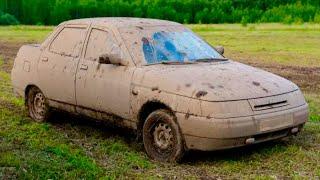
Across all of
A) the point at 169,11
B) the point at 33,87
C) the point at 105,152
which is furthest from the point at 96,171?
the point at 169,11

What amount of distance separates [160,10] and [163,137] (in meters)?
53.8

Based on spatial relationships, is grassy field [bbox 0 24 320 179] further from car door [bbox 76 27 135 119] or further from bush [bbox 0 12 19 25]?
bush [bbox 0 12 19 25]

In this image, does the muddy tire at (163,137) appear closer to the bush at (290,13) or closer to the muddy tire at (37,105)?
the muddy tire at (37,105)

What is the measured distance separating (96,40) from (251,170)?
9.38 ft

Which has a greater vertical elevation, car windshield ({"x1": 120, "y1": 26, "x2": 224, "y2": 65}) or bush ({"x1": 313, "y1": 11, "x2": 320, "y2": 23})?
car windshield ({"x1": 120, "y1": 26, "x2": 224, "y2": 65})

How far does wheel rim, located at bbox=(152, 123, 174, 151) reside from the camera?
24.8 feet

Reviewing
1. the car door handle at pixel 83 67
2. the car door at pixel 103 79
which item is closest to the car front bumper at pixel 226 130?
the car door at pixel 103 79

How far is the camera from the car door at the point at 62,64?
8.98 metres

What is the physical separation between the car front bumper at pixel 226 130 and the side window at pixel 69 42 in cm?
233

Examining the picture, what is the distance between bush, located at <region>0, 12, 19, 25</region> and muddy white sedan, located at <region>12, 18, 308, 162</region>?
156 ft

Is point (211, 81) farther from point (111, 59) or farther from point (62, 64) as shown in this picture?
point (62, 64)

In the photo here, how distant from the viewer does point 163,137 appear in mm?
7684

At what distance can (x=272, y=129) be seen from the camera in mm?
7441

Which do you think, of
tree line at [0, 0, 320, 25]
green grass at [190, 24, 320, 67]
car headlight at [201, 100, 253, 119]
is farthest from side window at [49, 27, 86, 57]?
tree line at [0, 0, 320, 25]
